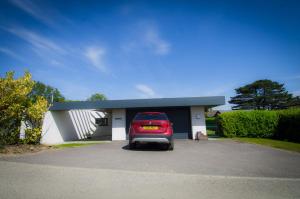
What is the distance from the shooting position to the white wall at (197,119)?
13.8 m

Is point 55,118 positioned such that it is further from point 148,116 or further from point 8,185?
point 8,185

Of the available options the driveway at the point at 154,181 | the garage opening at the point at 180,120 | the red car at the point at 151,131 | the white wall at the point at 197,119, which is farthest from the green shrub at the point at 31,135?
the white wall at the point at 197,119

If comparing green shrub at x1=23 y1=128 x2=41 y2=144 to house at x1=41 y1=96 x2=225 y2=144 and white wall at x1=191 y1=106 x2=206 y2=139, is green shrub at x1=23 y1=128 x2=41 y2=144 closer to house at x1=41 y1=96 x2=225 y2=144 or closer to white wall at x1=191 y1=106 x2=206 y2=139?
house at x1=41 y1=96 x2=225 y2=144

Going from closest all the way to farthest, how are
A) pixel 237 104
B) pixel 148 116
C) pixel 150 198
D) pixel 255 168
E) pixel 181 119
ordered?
pixel 150 198 < pixel 255 168 < pixel 148 116 < pixel 181 119 < pixel 237 104

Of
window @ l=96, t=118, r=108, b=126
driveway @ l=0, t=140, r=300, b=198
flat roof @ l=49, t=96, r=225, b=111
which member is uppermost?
flat roof @ l=49, t=96, r=225, b=111

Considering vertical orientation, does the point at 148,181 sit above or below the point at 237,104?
below

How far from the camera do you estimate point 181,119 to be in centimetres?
1427

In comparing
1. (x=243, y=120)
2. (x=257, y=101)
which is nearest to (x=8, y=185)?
(x=243, y=120)

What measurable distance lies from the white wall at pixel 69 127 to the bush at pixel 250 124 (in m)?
13.7

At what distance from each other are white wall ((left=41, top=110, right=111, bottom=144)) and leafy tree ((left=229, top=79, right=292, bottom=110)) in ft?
164

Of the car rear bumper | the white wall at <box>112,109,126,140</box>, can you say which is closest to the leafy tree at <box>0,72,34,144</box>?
the white wall at <box>112,109,126,140</box>

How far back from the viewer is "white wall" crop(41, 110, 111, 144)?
13727mm

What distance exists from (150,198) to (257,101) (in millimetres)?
62929

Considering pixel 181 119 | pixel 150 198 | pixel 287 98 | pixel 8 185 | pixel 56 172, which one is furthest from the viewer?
pixel 287 98
